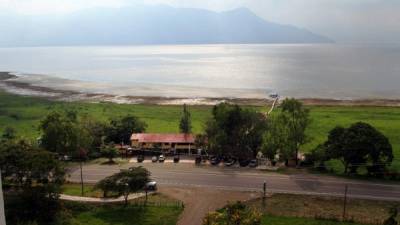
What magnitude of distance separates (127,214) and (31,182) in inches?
354

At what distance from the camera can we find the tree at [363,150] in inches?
1705

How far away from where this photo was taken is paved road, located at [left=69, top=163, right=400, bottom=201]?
38.3 meters

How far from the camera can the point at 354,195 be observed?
3744 cm

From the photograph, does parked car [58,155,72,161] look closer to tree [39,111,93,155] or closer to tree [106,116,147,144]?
tree [39,111,93,155]

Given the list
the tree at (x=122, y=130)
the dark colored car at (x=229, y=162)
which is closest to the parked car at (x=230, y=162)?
the dark colored car at (x=229, y=162)

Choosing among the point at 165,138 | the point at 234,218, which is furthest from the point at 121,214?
the point at 165,138

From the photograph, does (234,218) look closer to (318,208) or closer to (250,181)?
(318,208)

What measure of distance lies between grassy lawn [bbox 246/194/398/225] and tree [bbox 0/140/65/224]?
52.4 ft

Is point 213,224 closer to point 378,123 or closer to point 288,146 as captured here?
point 288,146

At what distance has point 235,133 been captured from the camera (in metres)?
50.7

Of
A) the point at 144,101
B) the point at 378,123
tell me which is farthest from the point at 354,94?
the point at 144,101

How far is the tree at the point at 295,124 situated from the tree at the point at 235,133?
11.3 feet

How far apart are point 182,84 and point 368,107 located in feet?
218

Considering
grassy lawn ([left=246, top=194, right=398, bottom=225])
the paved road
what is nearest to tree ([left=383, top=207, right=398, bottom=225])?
grassy lawn ([left=246, top=194, right=398, bottom=225])
